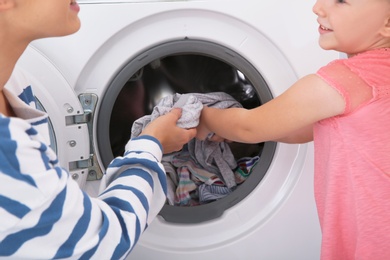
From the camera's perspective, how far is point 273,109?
2.61ft

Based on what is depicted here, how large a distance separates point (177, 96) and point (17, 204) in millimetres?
559

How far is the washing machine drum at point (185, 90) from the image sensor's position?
110cm

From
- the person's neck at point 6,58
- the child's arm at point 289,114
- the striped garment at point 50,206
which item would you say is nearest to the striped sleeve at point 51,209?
the striped garment at point 50,206

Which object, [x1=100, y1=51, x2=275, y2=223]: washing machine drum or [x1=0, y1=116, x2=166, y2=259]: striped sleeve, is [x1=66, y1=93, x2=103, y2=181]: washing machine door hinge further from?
[x1=0, y1=116, x2=166, y2=259]: striped sleeve

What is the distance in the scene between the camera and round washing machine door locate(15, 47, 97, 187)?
861mm

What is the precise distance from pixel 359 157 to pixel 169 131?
0.35 meters

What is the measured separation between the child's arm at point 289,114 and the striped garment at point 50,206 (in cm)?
26

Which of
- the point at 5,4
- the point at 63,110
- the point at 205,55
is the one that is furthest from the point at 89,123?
the point at 5,4

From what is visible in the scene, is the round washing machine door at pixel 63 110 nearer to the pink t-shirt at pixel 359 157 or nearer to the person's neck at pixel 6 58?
the person's neck at pixel 6 58

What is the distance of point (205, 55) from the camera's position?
0.95 metres

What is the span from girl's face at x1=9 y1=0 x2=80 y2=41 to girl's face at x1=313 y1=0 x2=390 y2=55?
416 mm

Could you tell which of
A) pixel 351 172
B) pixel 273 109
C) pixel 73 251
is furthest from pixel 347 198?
pixel 73 251

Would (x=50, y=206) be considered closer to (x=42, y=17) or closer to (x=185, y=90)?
(x=42, y=17)

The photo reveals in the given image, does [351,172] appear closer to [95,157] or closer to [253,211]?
[253,211]
